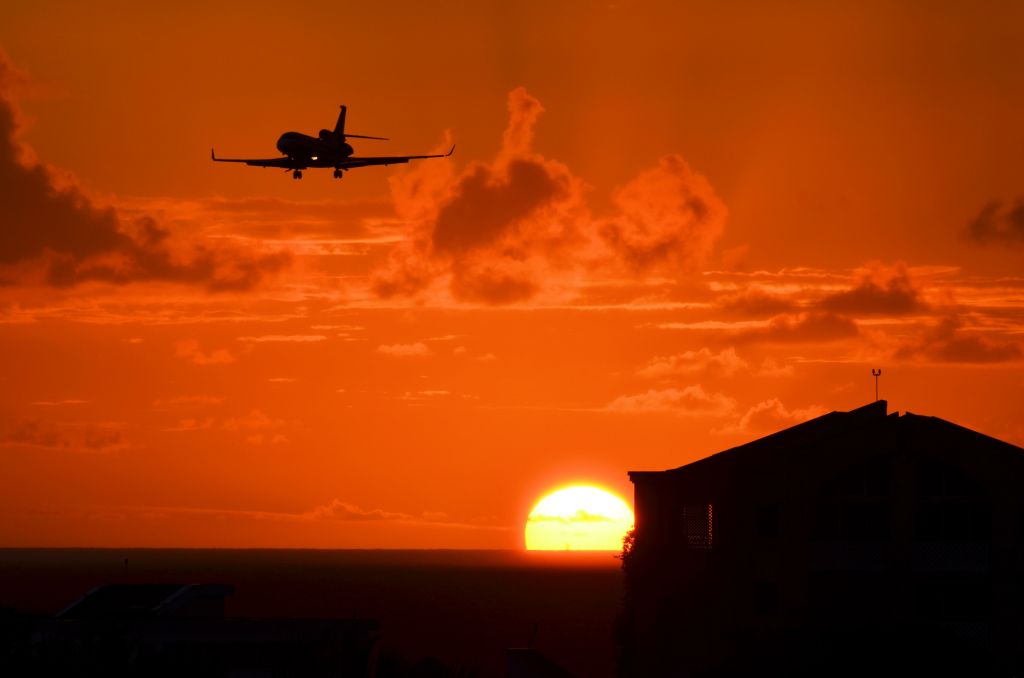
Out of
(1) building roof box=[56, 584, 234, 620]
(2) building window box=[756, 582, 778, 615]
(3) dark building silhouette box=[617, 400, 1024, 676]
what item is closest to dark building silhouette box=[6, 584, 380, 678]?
(1) building roof box=[56, 584, 234, 620]

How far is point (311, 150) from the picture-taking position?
8562 centimetres

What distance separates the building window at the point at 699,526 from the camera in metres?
60.1

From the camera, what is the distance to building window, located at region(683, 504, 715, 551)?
197 feet

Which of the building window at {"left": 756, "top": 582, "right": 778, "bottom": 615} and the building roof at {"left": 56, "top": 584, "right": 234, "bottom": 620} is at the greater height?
the building window at {"left": 756, "top": 582, "right": 778, "bottom": 615}

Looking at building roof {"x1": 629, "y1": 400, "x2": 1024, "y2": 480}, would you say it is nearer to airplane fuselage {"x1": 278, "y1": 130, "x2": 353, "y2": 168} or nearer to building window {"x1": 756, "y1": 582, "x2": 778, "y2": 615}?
building window {"x1": 756, "y1": 582, "x2": 778, "y2": 615}

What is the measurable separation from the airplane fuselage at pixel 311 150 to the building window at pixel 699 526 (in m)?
34.3

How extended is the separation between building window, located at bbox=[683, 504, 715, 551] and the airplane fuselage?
34328mm

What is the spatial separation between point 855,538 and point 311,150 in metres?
39.9

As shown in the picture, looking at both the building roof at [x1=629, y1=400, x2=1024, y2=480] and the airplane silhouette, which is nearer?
the building roof at [x1=629, y1=400, x2=1024, y2=480]

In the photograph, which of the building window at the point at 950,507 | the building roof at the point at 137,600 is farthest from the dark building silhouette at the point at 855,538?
the building roof at the point at 137,600

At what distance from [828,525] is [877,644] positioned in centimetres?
2120

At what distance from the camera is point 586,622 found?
162 meters

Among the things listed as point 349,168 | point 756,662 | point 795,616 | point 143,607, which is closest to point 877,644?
point 756,662

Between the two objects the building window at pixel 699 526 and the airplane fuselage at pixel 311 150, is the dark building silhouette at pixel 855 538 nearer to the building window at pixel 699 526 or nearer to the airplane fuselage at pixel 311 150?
the building window at pixel 699 526
